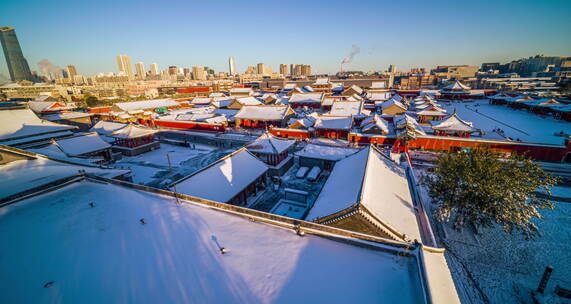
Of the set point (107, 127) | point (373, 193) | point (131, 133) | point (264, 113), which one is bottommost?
point (107, 127)

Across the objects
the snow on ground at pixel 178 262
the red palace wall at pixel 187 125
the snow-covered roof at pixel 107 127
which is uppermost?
the snow on ground at pixel 178 262

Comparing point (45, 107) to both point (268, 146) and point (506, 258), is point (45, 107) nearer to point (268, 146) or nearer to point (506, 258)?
point (268, 146)

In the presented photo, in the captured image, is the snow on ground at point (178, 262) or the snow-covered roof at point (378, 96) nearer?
the snow on ground at point (178, 262)

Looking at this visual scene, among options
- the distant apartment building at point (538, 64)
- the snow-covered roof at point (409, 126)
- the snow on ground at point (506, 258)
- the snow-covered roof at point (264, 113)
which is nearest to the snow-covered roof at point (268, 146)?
the snow on ground at point (506, 258)

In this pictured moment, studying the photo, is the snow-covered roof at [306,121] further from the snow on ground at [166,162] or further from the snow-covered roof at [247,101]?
the snow-covered roof at [247,101]

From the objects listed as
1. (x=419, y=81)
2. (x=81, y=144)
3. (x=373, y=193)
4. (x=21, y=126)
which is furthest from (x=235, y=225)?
(x=419, y=81)

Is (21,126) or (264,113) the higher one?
(21,126)
